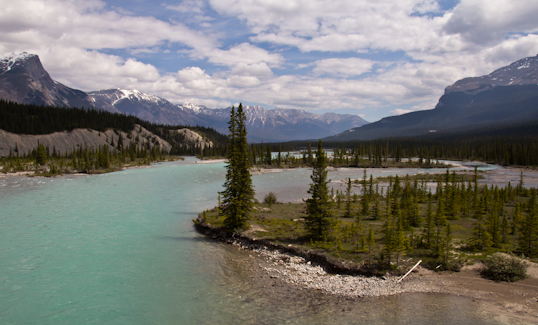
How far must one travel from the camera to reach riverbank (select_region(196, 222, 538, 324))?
15930 mm

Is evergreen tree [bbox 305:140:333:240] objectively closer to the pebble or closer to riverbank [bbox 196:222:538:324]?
riverbank [bbox 196:222:538:324]

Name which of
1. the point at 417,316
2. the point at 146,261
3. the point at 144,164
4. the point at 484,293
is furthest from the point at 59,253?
the point at 144,164

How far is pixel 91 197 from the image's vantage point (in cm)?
5300

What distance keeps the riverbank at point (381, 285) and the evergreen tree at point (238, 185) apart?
684 cm

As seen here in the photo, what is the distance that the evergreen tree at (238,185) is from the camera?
29766 millimetres

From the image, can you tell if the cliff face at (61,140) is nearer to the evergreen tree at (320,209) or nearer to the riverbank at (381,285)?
the evergreen tree at (320,209)

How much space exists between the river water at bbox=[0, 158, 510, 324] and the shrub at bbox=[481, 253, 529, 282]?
358 centimetres

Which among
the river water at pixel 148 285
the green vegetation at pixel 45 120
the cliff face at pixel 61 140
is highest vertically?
the green vegetation at pixel 45 120

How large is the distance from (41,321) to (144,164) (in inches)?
4922

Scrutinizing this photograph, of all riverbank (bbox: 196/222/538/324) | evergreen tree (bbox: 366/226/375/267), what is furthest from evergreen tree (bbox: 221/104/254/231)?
evergreen tree (bbox: 366/226/375/267)

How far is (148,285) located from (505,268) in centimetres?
2211

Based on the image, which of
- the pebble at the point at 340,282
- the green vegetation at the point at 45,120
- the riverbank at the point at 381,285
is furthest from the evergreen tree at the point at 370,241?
the green vegetation at the point at 45,120

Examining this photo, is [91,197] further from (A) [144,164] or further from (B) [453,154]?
(B) [453,154]

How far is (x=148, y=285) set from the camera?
20484 mm
